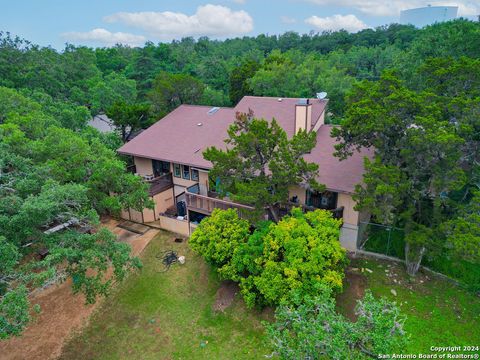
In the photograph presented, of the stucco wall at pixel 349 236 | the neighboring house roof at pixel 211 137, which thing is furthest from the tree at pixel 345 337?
the neighboring house roof at pixel 211 137

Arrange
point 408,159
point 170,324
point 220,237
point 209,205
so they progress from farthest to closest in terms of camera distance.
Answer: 1. point 209,205
2. point 220,237
3. point 170,324
4. point 408,159

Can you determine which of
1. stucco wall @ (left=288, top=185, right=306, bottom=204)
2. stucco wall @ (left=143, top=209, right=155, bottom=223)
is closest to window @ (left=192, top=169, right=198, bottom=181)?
stucco wall @ (left=143, top=209, right=155, bottom=223)

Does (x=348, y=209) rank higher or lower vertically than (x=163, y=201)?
higher

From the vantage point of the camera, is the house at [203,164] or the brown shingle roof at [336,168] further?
the house at [203,164]

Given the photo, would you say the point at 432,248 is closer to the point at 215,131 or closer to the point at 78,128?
the point at 215,131

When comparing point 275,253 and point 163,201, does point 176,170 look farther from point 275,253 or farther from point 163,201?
point 275,253

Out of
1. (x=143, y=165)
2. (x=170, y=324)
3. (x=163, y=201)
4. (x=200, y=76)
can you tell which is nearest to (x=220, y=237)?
(x=170, y=324)

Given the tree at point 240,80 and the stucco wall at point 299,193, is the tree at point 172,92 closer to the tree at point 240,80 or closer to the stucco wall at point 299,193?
the tree at point 240,80
